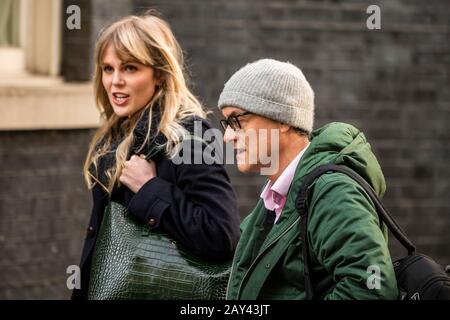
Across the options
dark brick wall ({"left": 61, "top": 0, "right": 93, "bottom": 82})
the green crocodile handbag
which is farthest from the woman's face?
dark brick wall ({"left": 61, "top": 0, "right": 93, "bottom": 82})

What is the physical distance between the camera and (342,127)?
3100 millimetres

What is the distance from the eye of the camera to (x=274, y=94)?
3.17m

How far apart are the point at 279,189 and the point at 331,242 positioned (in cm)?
38

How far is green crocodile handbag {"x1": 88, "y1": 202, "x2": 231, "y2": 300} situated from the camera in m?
3.49

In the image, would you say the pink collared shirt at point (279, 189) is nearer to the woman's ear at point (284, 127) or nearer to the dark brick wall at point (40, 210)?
the woman's ear at point (284, 127)

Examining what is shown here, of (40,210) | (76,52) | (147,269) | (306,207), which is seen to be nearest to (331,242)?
(306,207)

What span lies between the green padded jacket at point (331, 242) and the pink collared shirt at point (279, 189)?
9cm

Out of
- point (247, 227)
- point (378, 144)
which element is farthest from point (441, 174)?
point (247, 227)

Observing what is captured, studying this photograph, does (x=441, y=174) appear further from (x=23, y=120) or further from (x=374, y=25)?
(x=23, y=120)

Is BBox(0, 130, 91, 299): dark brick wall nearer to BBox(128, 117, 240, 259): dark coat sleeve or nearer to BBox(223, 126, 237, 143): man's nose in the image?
BBox(128, 117, 240, 259): dark coat sleeve

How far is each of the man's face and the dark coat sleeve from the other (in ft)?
1.65

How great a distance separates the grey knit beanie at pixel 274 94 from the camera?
10.4 ft

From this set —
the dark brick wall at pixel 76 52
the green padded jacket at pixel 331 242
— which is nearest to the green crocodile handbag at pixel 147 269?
the green padded jacket at pixel 331 242
